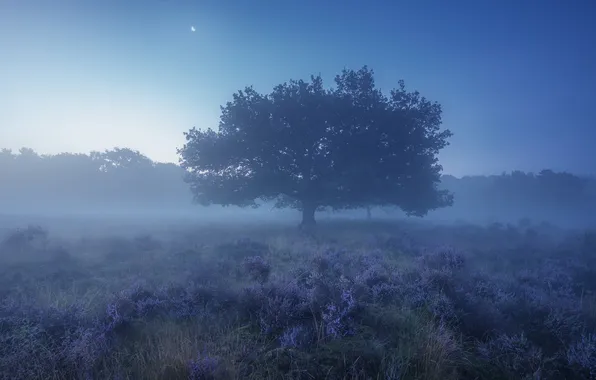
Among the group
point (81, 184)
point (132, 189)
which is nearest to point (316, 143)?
point (132, 189)

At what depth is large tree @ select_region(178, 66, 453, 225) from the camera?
2442 centimetres

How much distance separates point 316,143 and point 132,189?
67.5 m

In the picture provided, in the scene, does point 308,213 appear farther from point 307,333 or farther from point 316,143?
point 307,333

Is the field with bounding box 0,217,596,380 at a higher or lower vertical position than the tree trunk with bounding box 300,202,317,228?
lower

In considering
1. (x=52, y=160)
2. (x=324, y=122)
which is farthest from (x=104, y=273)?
(x=52, y=160)

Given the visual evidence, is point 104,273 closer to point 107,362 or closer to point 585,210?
point 107,362

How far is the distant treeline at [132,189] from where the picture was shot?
71875 millimetres

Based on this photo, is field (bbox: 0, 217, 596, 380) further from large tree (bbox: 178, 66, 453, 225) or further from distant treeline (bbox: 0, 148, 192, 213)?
distant treeline (bbox: 0, 148, 192, 213)

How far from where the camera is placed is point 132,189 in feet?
251

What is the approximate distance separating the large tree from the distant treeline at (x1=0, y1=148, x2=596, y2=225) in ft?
151

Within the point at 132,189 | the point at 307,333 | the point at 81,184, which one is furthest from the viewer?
the point at 132,189

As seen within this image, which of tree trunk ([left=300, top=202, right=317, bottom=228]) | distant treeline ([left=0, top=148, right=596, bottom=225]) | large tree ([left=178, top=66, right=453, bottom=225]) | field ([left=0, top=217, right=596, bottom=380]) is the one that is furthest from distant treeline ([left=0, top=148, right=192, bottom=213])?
field ([left=0, top=217, right=596, bottom=380])

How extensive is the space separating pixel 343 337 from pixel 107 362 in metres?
3.37

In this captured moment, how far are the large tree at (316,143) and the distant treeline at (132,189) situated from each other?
46.1 meters
